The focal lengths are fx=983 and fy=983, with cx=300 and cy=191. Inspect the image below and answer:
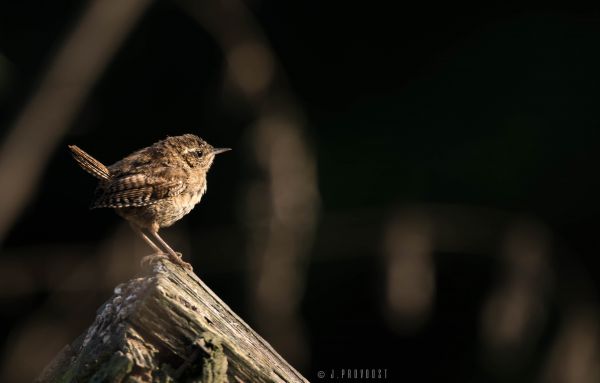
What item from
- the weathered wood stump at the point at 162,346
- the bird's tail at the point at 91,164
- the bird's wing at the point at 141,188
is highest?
the bird's tail at the point at 91,164

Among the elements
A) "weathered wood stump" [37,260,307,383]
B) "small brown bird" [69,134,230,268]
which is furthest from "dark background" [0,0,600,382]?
"weathered wood stump" [37,260,307,383]

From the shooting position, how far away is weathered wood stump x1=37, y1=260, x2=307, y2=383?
1.80 metres

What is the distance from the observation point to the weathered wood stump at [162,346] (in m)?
1.80

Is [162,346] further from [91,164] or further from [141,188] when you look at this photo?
[91,164]

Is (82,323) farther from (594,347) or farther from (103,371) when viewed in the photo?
(103,371)

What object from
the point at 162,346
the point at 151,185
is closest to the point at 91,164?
the point at 151,185

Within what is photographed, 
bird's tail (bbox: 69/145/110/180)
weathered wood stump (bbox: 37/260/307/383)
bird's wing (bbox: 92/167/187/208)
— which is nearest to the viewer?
weathered wood stump (bbox: 37/260/307/383)

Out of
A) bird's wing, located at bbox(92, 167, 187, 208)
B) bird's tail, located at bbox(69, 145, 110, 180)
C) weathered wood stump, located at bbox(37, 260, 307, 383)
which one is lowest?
weathered wood stump, located at bbox(37, 260, 307, 383)

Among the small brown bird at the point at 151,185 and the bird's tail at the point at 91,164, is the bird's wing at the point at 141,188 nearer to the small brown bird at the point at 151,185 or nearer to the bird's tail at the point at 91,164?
the small brown bird at the point at 151,185

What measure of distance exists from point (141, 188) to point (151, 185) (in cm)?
8

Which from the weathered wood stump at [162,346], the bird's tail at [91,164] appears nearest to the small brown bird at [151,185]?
the bird's tail at [91,164]

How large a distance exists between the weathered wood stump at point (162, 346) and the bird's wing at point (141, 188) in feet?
7.77

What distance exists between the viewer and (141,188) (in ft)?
14.6

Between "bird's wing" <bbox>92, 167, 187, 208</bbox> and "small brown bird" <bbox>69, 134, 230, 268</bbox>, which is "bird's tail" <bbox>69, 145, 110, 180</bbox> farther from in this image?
"bird's wing" <bbox>92, 167, 187, 208</bbox>
